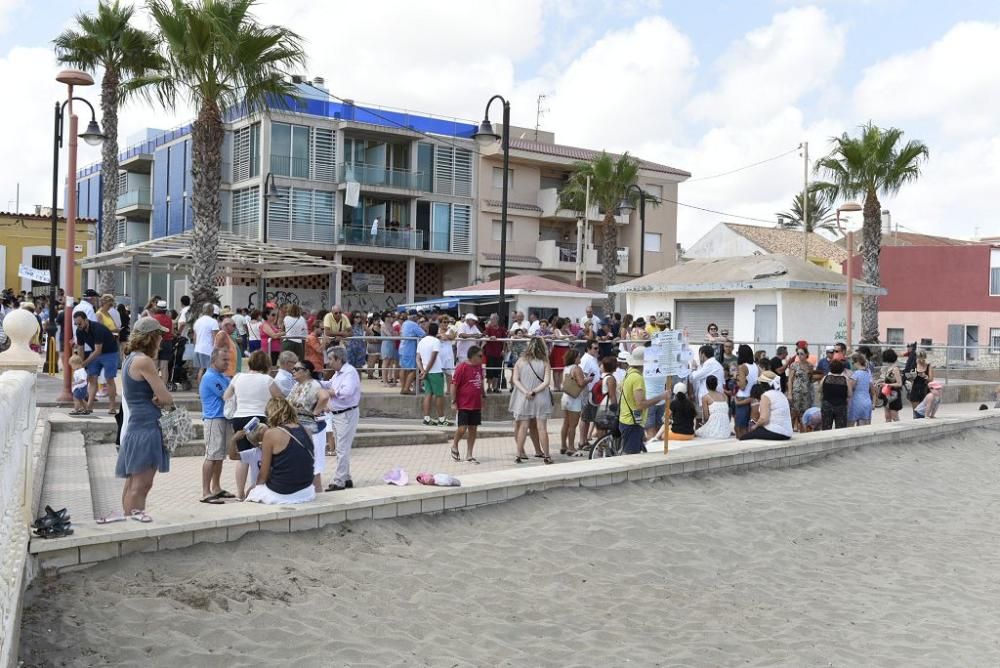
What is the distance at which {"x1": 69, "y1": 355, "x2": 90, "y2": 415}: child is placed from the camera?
43.3 ft

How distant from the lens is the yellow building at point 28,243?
38.3 meters

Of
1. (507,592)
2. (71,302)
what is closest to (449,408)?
(71,302)

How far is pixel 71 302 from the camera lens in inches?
595

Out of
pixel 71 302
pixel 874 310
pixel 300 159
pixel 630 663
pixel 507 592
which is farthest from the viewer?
pixel 300 159

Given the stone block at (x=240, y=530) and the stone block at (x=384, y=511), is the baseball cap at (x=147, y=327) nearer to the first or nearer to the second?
the stone block at (x=240, y=530)

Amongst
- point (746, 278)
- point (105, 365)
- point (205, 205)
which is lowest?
point (105, 365)

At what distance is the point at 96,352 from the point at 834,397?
11.3 meters

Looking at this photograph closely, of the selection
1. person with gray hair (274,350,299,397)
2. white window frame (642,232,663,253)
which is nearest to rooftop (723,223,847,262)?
white window frame (642,232,663,253)

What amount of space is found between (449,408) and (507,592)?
387 inches

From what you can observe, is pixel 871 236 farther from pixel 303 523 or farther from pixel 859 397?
pixel 303 523

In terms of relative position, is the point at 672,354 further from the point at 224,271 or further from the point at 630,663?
the point at 224,271

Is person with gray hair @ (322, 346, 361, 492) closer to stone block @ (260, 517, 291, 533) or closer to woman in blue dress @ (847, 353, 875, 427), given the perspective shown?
stone block @ (260, 517, 291, 533)

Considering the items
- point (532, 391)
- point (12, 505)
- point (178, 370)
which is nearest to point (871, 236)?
point (532, 391)

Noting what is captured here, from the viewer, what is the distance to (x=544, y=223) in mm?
46125
